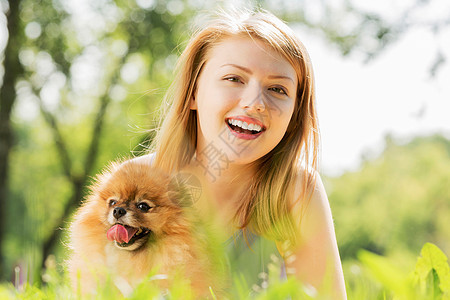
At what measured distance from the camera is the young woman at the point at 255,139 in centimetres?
153

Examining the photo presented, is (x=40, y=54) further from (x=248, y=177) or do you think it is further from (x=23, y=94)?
(x=248, y=177)

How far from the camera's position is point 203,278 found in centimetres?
114

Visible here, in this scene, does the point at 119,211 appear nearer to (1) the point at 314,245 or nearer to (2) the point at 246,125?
(2) the point at 246,125

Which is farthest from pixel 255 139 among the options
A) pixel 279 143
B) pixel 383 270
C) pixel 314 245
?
pixel 383 270

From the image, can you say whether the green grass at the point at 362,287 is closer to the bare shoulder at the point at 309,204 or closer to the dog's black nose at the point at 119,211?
the dog's black nose at the point at 119,211

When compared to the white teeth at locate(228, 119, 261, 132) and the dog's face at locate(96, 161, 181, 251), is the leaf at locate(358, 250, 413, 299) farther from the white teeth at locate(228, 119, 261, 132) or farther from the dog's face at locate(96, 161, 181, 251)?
the white teeth at locate(228, 119, 261, 132)

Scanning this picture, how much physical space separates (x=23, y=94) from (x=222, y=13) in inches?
425

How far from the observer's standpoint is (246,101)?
58.7 inches

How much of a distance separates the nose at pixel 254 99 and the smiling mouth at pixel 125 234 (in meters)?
0.55

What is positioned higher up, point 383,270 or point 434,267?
point 383,270

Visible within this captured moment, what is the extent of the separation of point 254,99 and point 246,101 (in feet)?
0.10

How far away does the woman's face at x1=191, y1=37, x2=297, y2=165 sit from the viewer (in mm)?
1508

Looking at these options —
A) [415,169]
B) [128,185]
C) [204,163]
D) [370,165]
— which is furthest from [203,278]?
[415,169]

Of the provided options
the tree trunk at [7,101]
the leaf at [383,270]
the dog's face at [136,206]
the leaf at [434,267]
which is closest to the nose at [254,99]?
the dog's face at [136,206]
